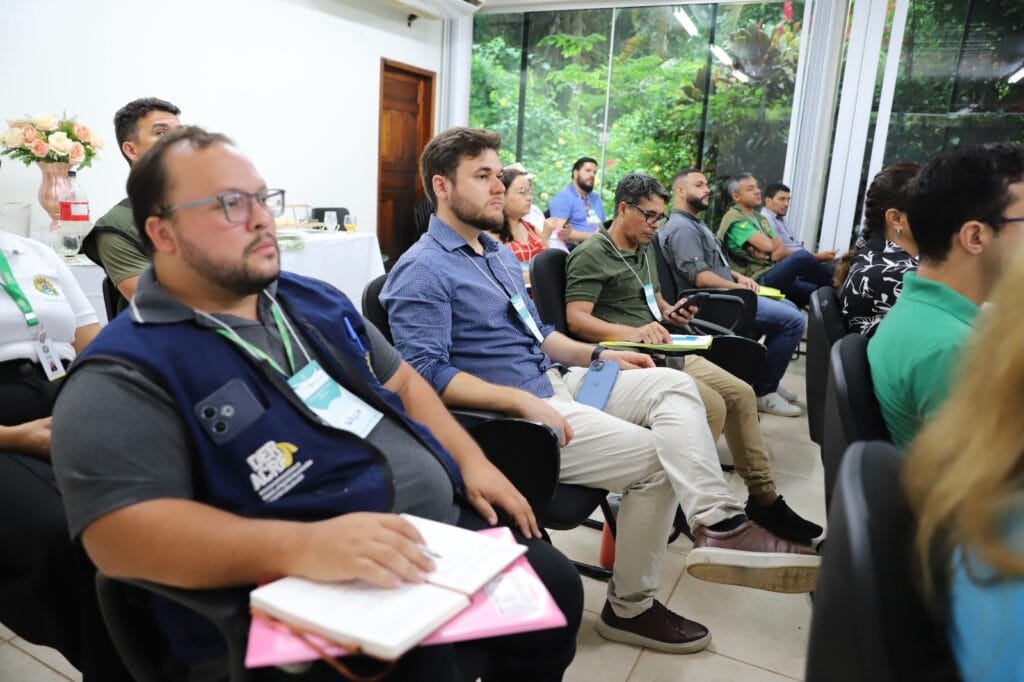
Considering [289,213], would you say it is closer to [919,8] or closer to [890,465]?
[890,465]

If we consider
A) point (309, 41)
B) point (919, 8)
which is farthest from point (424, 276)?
point (919, 8)

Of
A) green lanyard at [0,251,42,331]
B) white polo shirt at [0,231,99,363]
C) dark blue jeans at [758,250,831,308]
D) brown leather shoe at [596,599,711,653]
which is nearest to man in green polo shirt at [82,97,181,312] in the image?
white polo shirt at [0,231,99,363]

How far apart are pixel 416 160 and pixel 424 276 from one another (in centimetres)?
594

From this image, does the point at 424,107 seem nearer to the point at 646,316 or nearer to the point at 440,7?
the point at 440,7

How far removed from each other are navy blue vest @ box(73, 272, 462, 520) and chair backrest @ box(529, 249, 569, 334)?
1.44 meters

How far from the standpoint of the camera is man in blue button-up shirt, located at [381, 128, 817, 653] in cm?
170

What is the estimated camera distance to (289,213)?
17.0 ft

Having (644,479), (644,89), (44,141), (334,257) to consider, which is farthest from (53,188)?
(644,89)

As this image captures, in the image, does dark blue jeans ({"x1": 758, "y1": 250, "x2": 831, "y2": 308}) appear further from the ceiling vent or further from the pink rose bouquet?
the ceiling vent

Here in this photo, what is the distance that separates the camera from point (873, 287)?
2.21 meters

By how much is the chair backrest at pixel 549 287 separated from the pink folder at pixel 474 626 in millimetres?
1644

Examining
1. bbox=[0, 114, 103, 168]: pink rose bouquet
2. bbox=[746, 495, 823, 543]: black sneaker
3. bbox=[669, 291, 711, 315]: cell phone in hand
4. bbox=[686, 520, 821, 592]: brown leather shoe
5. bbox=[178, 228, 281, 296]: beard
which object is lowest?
bbox=[746, 495, 823, 543]: black sneaker

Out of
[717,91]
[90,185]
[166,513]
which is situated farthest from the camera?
[717,91]

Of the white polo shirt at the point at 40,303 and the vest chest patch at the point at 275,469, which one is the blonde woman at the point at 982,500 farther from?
the white polo shirt at the point at 40,303
